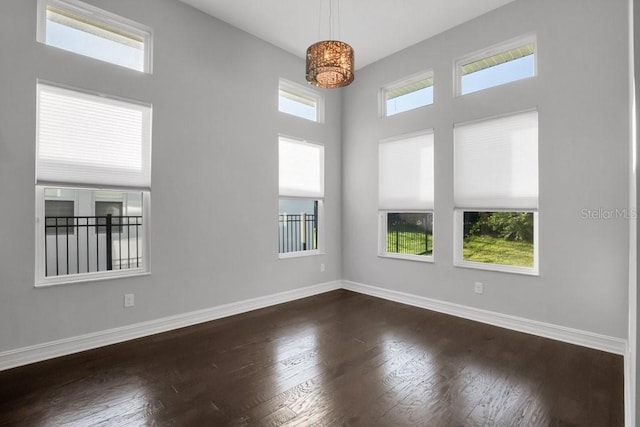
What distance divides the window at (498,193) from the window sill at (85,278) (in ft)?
11.6

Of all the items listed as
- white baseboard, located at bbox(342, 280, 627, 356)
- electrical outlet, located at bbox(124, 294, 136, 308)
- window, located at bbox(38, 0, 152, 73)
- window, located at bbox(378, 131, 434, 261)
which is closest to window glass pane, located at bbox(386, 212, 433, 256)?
window, located at bbox(378, 131, 434, 261)

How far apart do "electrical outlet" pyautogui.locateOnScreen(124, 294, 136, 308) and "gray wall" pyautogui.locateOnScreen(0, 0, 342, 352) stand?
46 mm

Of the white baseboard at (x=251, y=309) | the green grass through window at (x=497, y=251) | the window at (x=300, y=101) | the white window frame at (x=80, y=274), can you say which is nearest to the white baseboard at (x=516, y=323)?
the white baseboard at (x=251, y=309)

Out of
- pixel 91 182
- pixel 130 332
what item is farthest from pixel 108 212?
pixel 130 332

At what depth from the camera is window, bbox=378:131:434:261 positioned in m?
4.33

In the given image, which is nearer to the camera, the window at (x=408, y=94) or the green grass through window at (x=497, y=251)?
the green grass through window at (x=497, y=251)

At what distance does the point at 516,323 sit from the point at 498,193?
1.39 meters

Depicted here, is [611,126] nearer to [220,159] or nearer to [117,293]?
[220,159]

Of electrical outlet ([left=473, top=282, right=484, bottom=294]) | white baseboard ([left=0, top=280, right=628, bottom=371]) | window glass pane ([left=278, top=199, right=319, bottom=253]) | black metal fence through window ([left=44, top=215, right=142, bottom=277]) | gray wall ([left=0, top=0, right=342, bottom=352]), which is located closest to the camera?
gray wall ([left=0, top=0, right=342, bottom=352])

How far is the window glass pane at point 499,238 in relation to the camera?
355cm

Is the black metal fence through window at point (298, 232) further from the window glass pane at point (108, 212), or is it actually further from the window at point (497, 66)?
the window at point (497, 66)

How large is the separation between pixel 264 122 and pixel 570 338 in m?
4.07

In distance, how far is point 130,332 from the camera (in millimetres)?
3238

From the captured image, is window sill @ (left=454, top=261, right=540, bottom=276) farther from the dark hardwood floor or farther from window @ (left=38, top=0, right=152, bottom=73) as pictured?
window @ (left=38, top=0, right=152, bottom=73)
